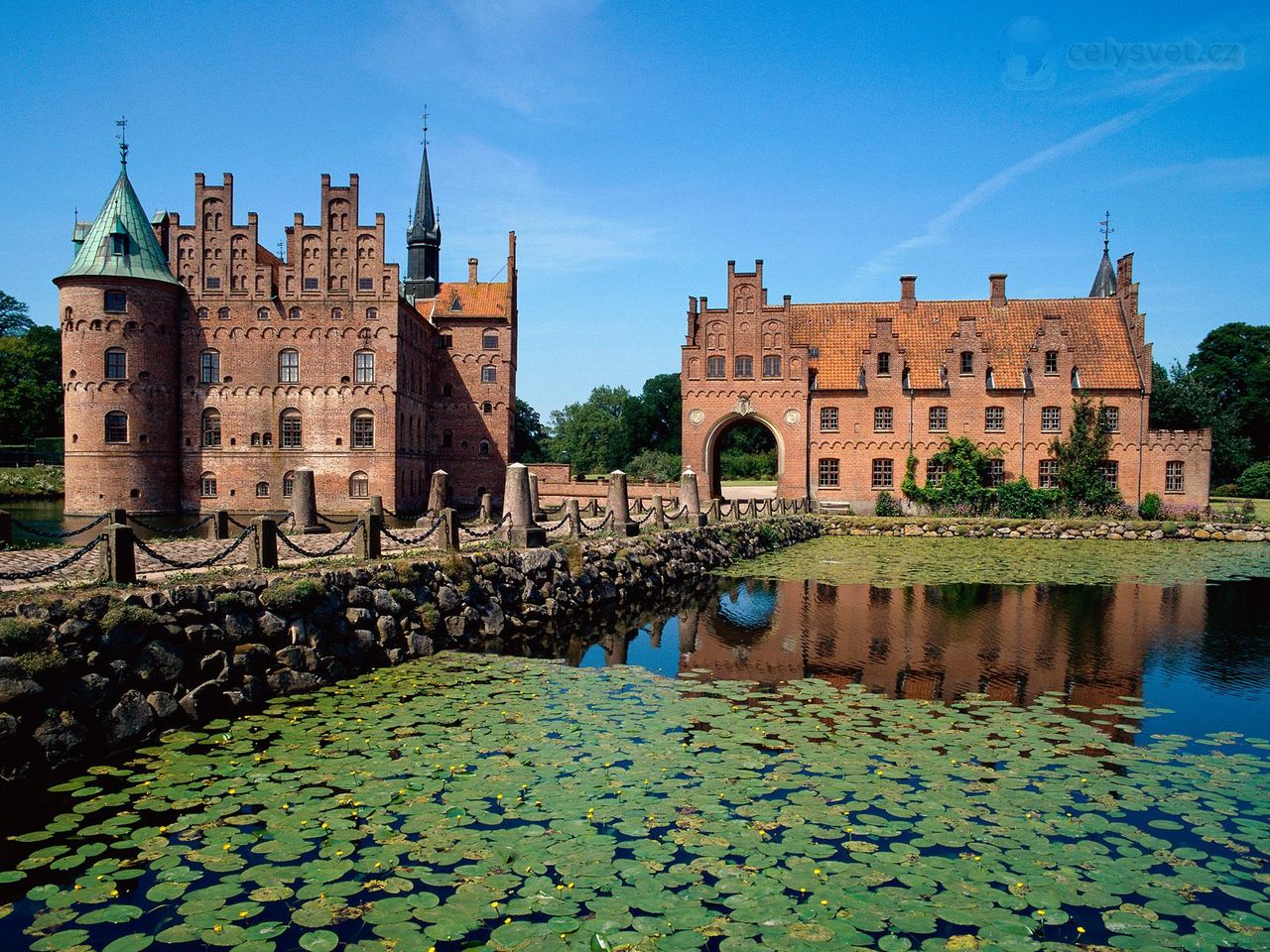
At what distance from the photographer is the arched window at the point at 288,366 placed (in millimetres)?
38500

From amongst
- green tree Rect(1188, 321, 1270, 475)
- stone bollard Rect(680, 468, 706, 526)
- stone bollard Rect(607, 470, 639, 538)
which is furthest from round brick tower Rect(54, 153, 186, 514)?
green tree Rect(1188, 321, 1270, 475)

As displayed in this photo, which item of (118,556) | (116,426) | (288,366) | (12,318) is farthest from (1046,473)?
(12,318)

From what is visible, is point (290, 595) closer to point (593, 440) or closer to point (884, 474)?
point (884, 474)

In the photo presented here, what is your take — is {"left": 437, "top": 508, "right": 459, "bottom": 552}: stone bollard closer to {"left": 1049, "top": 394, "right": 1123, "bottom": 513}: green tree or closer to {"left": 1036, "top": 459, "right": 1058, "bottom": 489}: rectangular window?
{"left": 1049, "top": 394, "right": 1123, "bottom": 513}: green tree

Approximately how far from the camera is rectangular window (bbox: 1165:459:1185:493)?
120 feet

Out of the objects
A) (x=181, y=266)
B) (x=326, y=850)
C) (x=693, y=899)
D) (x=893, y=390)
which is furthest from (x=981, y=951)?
(x=181, y=266)

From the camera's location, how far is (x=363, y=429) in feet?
127

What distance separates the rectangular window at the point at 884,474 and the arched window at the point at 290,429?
26.3 m

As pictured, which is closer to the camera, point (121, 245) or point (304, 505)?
point (304, 505)

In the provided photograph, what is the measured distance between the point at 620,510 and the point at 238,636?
1205cm

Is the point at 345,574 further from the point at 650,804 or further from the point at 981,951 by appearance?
the point at 981,951

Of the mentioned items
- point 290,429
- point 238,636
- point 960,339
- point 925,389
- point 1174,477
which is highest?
point 960,339

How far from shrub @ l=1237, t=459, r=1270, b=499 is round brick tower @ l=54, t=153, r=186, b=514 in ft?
183

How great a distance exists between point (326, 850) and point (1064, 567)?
21.8 m
